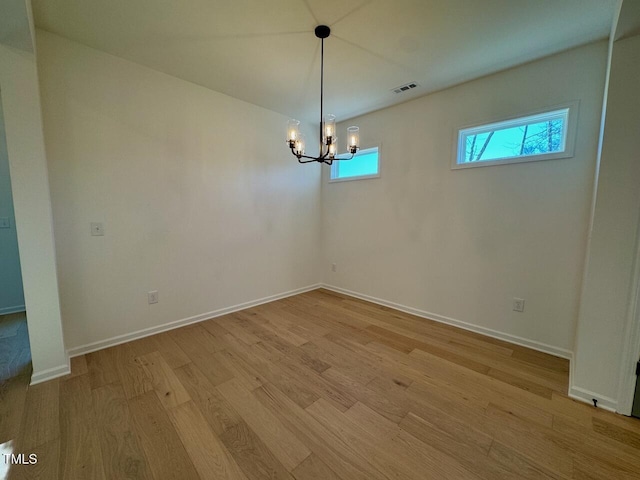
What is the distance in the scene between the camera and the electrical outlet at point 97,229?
2314mm

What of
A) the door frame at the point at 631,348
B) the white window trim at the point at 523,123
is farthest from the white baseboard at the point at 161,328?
the door frame at the point at 631,348

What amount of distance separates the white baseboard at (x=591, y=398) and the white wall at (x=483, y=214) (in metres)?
0.64

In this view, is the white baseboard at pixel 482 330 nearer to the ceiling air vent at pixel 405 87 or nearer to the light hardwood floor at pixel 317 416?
the light hardwood floor at pixel 317 416

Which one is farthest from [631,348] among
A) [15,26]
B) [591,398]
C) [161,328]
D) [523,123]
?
[15,26]

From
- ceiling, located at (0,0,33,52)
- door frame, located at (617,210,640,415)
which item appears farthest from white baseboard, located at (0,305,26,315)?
door frame, located at (617,210,640,415)

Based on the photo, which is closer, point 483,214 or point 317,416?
point 317,416

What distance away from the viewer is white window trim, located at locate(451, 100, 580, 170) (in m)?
2.16

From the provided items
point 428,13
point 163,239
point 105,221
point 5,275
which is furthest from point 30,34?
point 5,275

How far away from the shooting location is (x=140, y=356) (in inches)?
89.9

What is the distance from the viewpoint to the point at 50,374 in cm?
196

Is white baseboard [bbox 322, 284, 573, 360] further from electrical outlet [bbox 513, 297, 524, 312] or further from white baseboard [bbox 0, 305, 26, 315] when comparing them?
white baseboard [bbox 0, 305, 26, 315]

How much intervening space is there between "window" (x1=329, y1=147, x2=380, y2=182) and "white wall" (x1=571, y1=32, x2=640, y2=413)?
85.3 inches

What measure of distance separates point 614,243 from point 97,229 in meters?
4.01

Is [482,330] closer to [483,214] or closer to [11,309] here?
[483,214]
